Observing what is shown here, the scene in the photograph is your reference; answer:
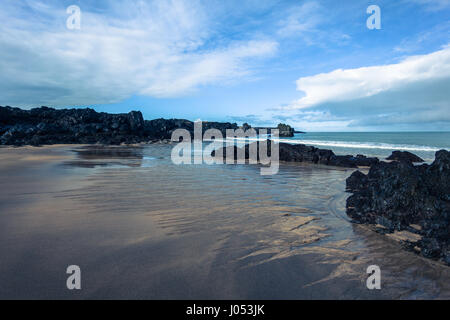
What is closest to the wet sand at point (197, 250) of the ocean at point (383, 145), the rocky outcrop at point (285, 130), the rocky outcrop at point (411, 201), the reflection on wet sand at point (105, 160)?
the rocky outcrop at point (411, 201)

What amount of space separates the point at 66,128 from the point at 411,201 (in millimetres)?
55555

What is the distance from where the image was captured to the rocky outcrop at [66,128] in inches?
1460

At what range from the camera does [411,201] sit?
15.0 feet

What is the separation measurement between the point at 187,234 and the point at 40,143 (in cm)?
3862

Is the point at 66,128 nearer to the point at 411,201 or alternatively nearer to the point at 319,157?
the point at 319,157

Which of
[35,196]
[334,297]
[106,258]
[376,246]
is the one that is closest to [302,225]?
[376,246]

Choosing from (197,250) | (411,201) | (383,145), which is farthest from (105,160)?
(383,145)

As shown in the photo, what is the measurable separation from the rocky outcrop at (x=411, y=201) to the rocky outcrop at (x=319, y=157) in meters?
9.30

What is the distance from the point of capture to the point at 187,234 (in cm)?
419

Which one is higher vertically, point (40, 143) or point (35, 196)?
point (40, 143)

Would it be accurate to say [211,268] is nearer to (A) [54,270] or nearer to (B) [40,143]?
(A) [54,270]
